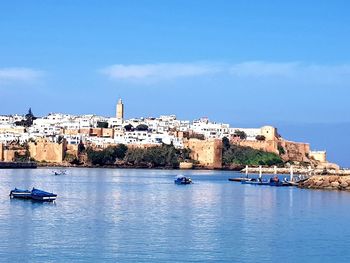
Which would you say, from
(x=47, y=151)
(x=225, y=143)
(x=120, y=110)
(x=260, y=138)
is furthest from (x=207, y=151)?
(x=120, y=110)

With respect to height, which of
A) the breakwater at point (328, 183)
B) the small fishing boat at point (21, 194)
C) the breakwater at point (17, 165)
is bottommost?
the small fishing boat at point (21, 194)

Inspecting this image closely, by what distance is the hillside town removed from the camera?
71938 millimetres

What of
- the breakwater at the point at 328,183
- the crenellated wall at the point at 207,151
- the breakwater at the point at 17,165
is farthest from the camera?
the crenellated wall at the point at 207,151

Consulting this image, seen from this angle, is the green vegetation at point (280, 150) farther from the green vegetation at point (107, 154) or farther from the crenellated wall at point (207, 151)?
the green vegetation at point (107, 154)

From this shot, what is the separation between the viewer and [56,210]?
2569 centimetres

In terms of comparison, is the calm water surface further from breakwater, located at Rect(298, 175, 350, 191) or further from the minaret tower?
the minaret tower

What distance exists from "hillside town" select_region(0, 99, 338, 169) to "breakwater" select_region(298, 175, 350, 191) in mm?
29034

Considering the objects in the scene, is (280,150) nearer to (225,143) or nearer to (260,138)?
(260,138)

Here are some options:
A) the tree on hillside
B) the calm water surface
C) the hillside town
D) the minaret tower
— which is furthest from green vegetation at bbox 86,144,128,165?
the calm water surface

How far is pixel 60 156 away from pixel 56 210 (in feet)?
151

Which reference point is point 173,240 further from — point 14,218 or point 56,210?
point 56,210

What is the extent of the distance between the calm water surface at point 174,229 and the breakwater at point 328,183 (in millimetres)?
6650

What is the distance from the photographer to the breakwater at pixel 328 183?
39.5m

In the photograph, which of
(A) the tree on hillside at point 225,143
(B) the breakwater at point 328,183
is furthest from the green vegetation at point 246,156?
(B) the breakwater at point 328,183
